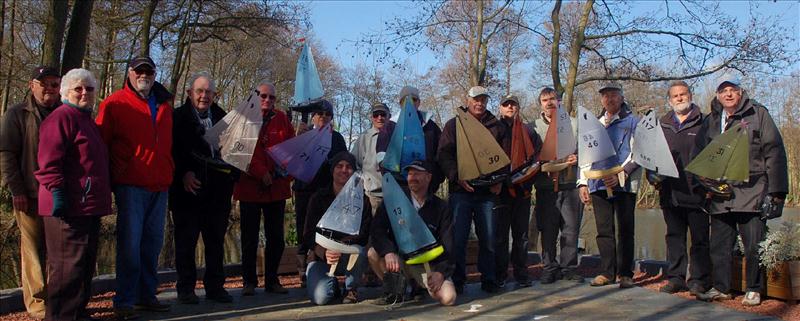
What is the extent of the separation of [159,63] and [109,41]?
4.80 metres

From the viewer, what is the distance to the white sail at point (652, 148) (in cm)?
628

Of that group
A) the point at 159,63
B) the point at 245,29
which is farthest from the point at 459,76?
the point at 159,63

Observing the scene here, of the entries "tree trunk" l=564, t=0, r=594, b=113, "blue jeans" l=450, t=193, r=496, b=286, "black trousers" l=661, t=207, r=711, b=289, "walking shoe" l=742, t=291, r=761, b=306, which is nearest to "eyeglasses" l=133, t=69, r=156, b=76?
"blue jeans" l=450, t=193, r=496, b=286

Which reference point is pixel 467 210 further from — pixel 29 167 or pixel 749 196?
pixel 29 167

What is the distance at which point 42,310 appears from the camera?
5.34 m

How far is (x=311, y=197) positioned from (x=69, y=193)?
2152mm

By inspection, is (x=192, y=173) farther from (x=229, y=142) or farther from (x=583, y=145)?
(x=583, y=145)

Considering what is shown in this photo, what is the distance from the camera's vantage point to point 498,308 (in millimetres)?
Answer: 5789

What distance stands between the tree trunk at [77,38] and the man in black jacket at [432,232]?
13.9ft

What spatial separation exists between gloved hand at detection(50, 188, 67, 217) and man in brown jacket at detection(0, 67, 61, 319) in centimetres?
63

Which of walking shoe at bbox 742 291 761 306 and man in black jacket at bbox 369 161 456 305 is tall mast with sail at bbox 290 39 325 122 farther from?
walking shoe at bbox 742 291 761 306

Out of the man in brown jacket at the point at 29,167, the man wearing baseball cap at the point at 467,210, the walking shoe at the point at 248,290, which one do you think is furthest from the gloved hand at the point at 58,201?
the man wearing baseball cap at the point at 467,210

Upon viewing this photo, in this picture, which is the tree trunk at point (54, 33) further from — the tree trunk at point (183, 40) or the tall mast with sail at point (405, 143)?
the tree trunk at point (183, 40)

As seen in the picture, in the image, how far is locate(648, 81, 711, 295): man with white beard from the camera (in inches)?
253
